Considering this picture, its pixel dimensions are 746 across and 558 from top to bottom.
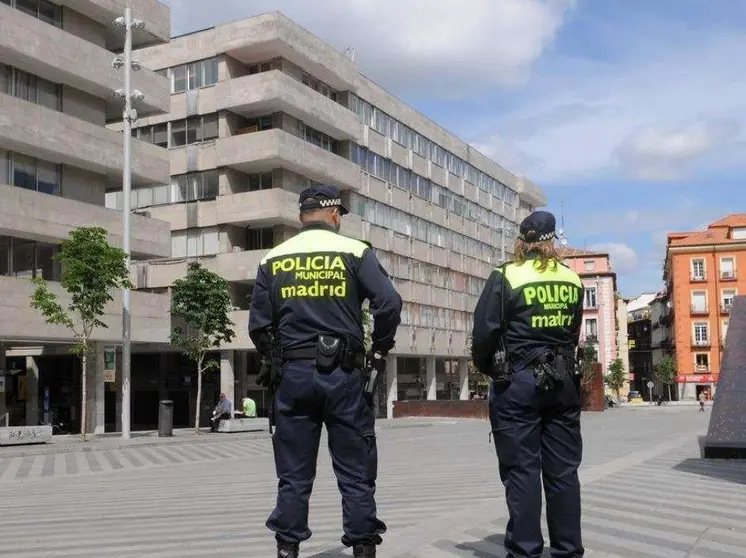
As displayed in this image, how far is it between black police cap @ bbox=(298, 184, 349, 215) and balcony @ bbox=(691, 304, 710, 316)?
96918 mm

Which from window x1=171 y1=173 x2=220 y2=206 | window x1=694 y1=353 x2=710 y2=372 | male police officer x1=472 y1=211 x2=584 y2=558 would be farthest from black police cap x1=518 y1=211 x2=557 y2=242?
window x1=694 y1=353 x2=710 y2=372

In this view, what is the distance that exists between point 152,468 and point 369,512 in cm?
1213

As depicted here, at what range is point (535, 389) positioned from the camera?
5039 mm

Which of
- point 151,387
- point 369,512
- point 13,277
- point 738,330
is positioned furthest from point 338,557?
point 151,387

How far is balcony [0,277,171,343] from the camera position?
29.8m

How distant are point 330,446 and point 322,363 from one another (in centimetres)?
45

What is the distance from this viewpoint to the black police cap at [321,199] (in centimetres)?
521

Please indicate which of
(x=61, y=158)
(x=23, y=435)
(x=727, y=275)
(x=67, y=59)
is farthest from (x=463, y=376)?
(x=23, y=435)

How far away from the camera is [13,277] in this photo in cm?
3070

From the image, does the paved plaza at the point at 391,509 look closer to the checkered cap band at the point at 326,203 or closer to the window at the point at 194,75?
the checkered cap band at the point at 326,203

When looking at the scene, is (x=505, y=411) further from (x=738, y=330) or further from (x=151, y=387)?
(x=151, y=387)

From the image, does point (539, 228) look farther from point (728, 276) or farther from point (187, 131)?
point (728, 276)

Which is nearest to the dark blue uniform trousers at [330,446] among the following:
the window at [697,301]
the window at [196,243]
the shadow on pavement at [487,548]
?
the shadow on pavement at [487,548]

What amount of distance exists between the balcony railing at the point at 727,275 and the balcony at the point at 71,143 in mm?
72477
